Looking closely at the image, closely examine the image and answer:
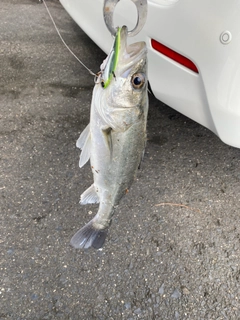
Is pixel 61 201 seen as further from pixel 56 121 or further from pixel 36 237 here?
pixel 56 121

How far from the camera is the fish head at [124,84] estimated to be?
1.28 metres

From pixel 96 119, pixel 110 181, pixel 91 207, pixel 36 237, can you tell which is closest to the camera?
pixel 96 119

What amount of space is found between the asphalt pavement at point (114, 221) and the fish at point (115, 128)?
0.46 meters

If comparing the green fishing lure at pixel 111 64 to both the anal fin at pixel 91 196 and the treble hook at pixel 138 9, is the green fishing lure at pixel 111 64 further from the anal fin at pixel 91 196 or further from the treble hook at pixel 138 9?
the anal fin at pixel 91 196

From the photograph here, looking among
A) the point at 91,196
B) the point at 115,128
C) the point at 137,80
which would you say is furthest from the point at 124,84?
the point at 91,196

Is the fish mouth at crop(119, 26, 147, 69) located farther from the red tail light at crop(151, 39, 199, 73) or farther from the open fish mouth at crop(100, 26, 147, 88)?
the red tail light at crop(151, 39, 199, 73)

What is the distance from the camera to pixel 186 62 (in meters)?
2.06

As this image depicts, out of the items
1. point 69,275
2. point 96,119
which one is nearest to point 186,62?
point 96,119

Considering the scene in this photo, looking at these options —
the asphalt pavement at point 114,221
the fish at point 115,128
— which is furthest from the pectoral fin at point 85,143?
the asphalt pavement at point 114,221

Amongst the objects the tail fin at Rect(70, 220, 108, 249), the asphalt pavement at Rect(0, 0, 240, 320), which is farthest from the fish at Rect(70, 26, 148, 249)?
the asphalt pavement at Rect(0, 0, 240, 320)

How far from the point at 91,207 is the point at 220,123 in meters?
0.99

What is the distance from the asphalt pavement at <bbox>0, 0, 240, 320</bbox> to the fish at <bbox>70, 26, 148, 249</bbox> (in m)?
0.46

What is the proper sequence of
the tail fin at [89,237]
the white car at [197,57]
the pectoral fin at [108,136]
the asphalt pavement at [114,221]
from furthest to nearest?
the asphalt pavement at [114,221] < the white car at [197,57] < the tail fin at [89,237] < the pectoral fin at [108,136]

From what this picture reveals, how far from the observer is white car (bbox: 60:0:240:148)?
6.03ft
